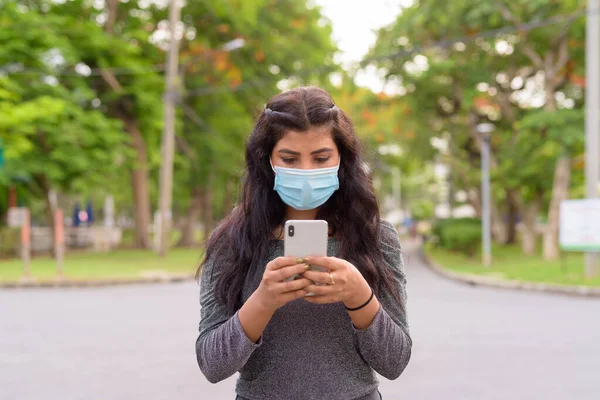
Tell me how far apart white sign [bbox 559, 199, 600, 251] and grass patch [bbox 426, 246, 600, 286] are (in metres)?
0.73

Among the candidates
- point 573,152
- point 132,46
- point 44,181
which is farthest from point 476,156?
point 44,181

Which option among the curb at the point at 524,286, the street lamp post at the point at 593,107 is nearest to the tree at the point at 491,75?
the street lamp post at the point at 593,107

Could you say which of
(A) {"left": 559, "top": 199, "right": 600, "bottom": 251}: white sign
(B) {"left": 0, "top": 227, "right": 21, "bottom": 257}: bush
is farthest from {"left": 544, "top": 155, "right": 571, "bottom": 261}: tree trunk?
(B) {"left": 0, "top": 227, "right": 21, "bottom": 257}: bush

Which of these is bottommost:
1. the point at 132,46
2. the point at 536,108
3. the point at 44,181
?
the point at 44,181

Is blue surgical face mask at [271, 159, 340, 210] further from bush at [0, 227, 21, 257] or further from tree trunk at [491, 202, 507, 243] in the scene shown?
tree trunk at [491, 202, 507, 243]

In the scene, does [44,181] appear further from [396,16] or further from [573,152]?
[573,152]

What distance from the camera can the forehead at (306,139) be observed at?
201 centimetres

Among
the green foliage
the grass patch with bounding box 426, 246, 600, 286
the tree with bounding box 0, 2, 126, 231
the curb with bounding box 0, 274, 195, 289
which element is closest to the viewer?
the curb with bounding box 0, 274, 195, 289

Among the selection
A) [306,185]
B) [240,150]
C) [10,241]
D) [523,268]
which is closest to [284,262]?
[306,185]

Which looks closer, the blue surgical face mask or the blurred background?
the blue surgical face mask

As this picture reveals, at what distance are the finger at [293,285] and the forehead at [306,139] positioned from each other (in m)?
0.40

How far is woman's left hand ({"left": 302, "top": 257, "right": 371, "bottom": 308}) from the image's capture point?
1776 millimetres

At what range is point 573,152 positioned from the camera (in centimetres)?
2323

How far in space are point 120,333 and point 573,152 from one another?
57.5 feet
